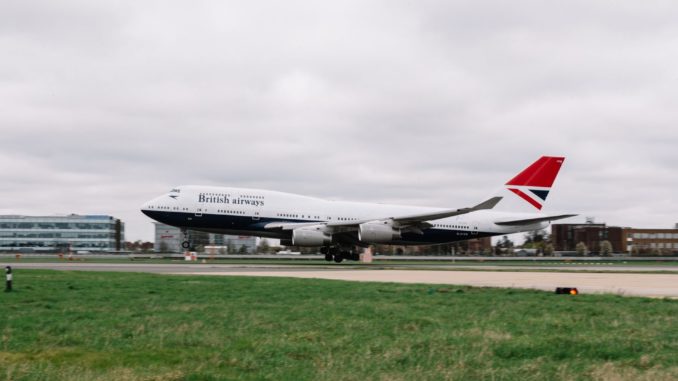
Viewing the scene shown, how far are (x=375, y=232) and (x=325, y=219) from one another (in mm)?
5456

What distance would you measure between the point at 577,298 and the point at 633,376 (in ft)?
31.6

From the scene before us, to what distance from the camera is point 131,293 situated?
56.0 feet

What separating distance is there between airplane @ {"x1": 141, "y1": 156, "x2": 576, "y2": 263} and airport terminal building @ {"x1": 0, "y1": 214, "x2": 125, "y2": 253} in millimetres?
132381

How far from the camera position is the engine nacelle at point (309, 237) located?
44344 mm

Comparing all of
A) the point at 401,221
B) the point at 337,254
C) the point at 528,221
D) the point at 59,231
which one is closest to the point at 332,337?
the point at 401,221

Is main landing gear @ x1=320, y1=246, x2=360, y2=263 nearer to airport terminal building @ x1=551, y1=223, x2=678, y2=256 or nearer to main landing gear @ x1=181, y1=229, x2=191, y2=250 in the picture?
main landing gear @ x1=181, y1=229, x2=191, y2=250

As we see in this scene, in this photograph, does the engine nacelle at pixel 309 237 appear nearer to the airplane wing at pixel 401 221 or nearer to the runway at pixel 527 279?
the airplane wing at pixel 401 221

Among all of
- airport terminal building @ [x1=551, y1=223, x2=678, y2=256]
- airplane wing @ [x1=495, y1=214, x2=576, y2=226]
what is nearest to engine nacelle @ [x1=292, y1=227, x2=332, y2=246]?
airplane wing @ [x1=495, y1=214, x2=576, y2=226]

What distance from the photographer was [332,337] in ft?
33.2

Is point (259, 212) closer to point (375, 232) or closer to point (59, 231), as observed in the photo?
point (375, 232)

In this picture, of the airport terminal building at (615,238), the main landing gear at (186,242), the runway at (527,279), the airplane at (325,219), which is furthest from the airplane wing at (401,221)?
the airport terminal building at (615,238)

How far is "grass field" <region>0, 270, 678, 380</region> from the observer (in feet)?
25.5

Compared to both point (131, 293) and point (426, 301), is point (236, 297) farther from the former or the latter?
point (426, 301)

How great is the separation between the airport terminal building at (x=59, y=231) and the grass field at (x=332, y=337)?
16401cm
